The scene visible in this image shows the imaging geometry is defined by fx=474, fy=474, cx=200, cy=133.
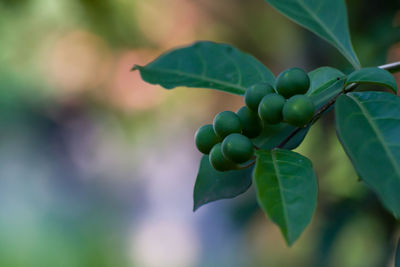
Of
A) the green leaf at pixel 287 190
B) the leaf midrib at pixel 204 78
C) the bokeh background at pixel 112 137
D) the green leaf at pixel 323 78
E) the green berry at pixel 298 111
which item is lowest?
the green leaf at pixel 287 190

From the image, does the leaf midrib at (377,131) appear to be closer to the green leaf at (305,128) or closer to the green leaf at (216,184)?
the green leaf at (305,128)

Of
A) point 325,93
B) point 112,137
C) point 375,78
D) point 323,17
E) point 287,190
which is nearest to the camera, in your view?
point 287,190

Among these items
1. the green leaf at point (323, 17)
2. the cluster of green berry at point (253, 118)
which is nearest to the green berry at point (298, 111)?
the cluster of green berry at point (253, 118)

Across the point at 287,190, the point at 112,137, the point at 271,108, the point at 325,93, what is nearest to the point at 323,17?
the point at 325,93

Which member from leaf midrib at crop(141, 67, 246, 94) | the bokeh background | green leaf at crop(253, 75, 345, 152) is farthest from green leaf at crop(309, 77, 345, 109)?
the bokeh background

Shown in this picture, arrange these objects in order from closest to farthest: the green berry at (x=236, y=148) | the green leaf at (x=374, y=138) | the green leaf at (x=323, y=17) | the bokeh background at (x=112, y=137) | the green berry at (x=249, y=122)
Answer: the green leaf at (x=374, y=138) → the green berry at (x=236, y=148) → the green berry at (x=249, y=122) → the green leaf at (x=323, y=17) → the bokeh background at (x=112, y=137)

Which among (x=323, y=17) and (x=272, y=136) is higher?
(x=323, y=17)

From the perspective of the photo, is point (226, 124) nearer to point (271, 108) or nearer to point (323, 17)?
point (271, 108)
